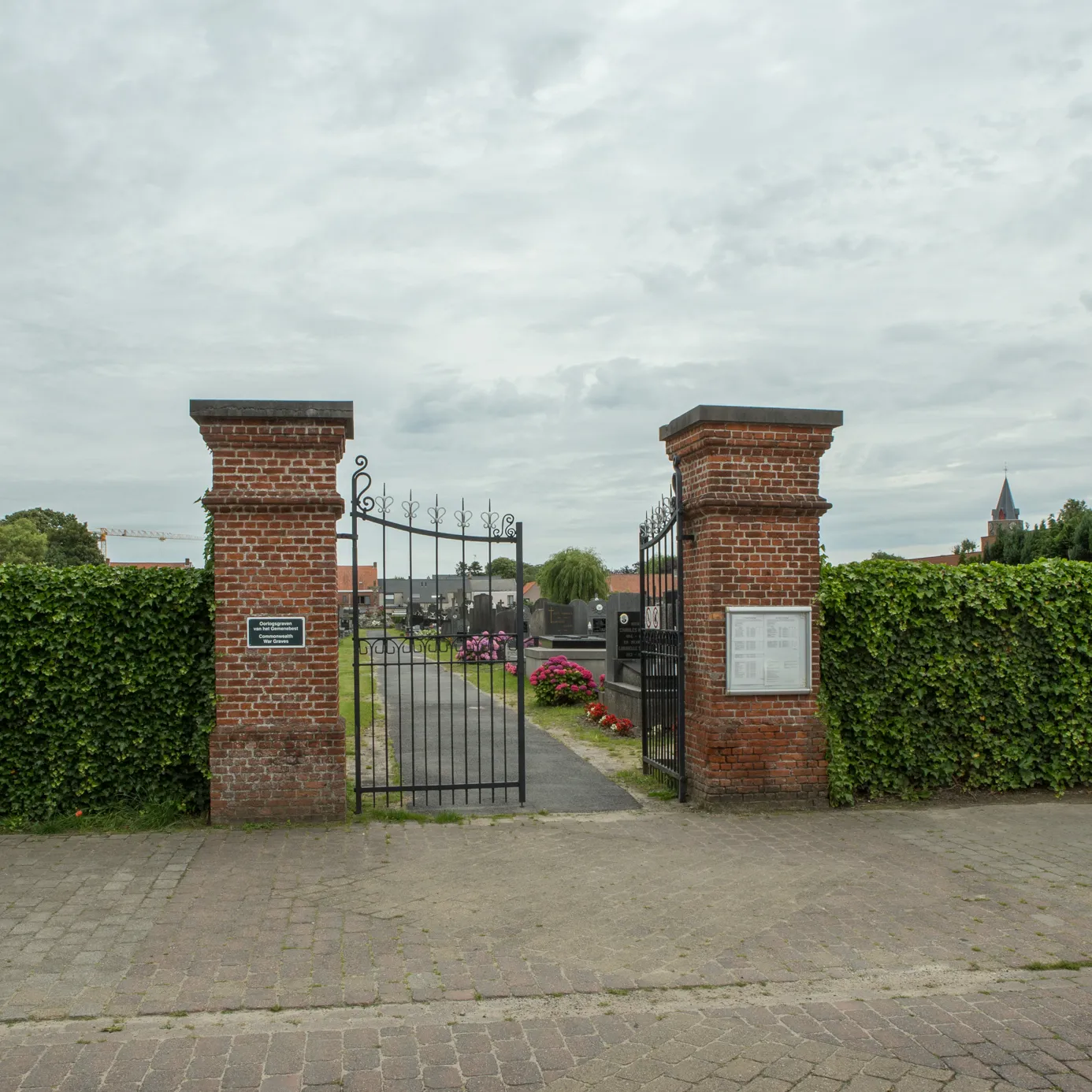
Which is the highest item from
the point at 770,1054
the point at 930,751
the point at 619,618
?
the point at 619,618

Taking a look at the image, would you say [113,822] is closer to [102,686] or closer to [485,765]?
[102,686]

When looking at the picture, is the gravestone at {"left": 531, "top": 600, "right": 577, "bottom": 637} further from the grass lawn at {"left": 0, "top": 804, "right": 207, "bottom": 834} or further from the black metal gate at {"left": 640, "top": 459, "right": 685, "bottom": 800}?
the grass lawn at {"left": 0, "top": 804, "right": 207, "bottom": 834}

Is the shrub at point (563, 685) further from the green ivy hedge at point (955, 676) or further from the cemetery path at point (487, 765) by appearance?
the green ivy hedge at point (955, 676)

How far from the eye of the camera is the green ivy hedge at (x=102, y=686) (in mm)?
8078

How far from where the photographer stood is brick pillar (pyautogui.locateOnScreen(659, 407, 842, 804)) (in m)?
8.83

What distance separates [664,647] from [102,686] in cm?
481

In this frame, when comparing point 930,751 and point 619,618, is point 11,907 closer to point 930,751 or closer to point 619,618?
point 930,751

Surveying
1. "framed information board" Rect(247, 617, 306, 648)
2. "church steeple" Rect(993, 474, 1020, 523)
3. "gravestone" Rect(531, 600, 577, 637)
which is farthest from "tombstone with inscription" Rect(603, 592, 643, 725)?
"church steeple" Rect(993, 474, 1020, 523)

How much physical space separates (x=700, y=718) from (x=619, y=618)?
721cm

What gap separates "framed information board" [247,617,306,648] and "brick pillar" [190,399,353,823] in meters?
0.03

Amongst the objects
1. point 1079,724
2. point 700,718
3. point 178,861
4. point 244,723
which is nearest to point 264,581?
point 244,723

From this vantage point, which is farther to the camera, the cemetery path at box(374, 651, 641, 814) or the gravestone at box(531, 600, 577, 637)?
the gravestone at box(531, 600, 577, 637)

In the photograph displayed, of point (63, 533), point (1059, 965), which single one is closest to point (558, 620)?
point (1059, 965)

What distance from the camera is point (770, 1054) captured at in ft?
14.3
